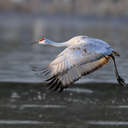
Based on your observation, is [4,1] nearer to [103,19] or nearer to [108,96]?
[103,19]

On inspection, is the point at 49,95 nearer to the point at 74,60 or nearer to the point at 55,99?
the point at 55,99

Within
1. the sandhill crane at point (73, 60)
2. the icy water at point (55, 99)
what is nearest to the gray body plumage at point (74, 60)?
the sandhill crane at point (73, 60)

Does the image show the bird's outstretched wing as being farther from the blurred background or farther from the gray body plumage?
the blurred background

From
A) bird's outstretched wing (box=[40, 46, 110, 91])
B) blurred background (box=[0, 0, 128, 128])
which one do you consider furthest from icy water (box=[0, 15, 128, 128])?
bird's outstretched wing (box=[40, 46, 110, 91])

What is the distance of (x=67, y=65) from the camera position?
8406 mm

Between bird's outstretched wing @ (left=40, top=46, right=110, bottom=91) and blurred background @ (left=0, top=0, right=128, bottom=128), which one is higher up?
bird's outstretched wing @ (left=40, top=46, right=110, bottom=91)

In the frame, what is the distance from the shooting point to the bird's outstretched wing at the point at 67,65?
8.41m

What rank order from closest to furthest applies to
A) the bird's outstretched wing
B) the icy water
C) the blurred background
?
the bird's outstretched wing, the icy water, the blurred background

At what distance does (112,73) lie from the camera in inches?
565

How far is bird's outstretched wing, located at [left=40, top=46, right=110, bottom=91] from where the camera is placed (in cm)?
841

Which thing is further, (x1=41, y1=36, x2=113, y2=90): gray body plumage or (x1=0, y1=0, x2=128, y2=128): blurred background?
(x1=0, y1=0, x2=128, y2=128): blurred background

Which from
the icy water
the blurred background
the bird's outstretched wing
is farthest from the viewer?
the blurred background

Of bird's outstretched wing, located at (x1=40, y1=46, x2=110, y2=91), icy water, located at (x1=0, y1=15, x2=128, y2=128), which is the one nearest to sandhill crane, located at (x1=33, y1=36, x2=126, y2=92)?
bird's outstretched wing, located at (x1=40, y1=46, x2=110, y2=91)

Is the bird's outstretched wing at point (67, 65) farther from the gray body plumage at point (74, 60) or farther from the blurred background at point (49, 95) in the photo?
the blurred background at point (49, 95)
